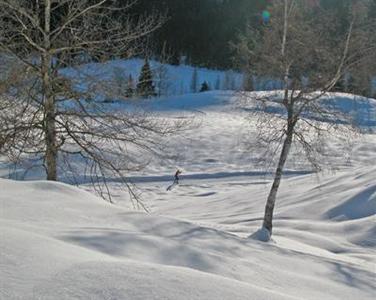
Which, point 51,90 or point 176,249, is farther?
point 51,90

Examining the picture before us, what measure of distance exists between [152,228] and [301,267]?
7.67 ft

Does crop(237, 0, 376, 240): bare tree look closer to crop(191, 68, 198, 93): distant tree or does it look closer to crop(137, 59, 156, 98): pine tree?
crop(137, 59, 156, 98): pine tree

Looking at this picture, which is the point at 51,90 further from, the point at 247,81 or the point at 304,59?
the point at 304,59

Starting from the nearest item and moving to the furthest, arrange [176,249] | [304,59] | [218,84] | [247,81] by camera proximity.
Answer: [176,249]
[304,59]
[247,81]
[218,84]

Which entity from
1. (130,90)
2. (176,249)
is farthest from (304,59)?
(176,249)

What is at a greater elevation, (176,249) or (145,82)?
(145,82)

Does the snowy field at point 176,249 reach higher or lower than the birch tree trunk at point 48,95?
lower

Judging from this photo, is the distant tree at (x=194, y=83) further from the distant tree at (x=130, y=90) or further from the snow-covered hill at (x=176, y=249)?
the distant tree at (x=130, y=90)

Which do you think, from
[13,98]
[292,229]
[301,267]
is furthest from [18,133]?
[292,229]

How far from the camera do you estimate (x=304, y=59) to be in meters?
14.8

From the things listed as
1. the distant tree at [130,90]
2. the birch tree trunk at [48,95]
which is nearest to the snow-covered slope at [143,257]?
the birch tree trunk at [48,95]

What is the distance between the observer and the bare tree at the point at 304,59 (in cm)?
1452

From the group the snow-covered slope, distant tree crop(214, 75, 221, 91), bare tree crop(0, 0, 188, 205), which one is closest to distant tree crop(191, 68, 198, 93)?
distant tree crop(214, 75, 221, 91)

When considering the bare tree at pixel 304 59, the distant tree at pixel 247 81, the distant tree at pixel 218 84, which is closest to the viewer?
the bare tree at pixel 304 59
